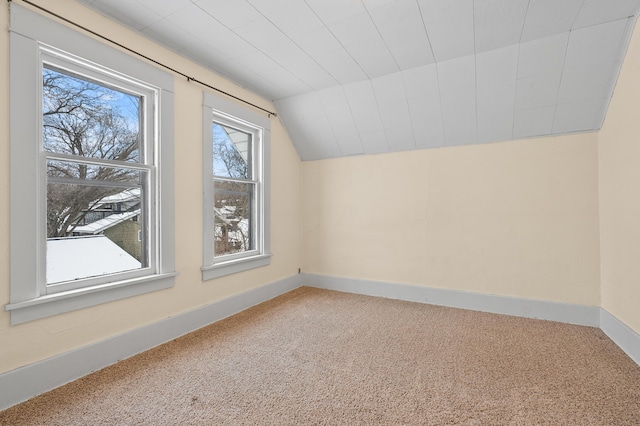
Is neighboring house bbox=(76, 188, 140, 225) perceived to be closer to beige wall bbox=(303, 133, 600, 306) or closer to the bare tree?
the bare tree

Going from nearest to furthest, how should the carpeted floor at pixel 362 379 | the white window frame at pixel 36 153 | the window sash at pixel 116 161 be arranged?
the carpeted floor at pixel 362 379 < the white window frame at pixel 36 153 < the window sash at pixel 116 161

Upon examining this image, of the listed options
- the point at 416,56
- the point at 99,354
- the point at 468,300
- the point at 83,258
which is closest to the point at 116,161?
the point at 83,258

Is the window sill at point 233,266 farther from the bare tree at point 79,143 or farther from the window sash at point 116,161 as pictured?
the bare tree at point 79,143

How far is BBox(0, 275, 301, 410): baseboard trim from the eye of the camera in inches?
62.0

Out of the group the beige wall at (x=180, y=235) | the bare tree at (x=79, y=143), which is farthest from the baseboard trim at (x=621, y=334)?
the bare tree at (x=79, y=143)

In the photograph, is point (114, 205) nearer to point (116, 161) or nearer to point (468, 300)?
point (116, 161)

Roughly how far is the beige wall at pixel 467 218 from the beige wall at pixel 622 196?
6.7 inches

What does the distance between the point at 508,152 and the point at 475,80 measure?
85 centimetres

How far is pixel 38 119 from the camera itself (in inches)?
66.8

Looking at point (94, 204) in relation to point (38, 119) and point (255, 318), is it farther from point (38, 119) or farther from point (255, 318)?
point (255, 318)

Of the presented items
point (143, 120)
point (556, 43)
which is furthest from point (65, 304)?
point (556, 43)

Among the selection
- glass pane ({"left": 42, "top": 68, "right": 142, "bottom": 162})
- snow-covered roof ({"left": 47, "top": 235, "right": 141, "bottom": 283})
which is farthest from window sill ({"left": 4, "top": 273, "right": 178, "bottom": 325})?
glass pane ({"left": 42, "top": 68, "right": 142, "bottom": 162})

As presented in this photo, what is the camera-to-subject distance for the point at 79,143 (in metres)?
Result: 1.94

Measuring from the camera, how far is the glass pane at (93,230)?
1828mm
